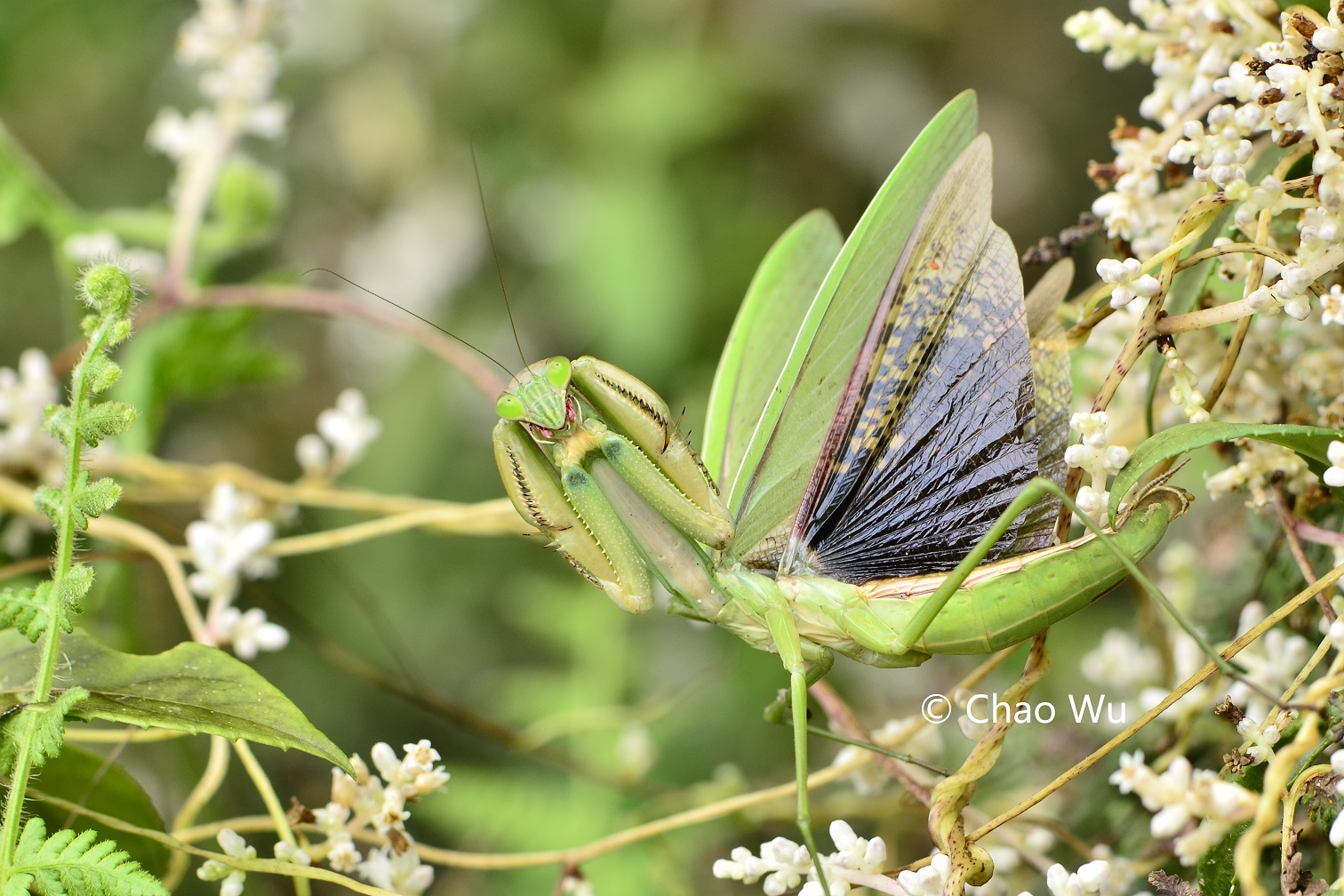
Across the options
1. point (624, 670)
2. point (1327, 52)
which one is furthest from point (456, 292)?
point (1327, 52)

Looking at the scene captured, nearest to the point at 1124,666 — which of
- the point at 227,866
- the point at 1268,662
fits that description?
the point at 1268,662

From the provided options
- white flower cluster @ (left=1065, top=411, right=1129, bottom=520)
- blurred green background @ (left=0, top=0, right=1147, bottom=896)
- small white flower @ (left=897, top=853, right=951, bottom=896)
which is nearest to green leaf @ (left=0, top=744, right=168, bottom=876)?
small white flower @ (left=897, top=853, right=951, bottom=896)

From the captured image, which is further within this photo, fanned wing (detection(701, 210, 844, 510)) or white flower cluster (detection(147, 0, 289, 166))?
white flower cluster (detection(147, 0, 289, 166))

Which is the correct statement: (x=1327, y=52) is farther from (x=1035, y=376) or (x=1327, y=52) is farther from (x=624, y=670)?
(x=624, y=670)

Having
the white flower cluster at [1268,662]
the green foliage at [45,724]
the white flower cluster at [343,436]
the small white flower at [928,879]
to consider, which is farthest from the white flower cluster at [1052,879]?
the white flower cluster at [343,436]

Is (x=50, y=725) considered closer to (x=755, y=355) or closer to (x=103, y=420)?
(x=103, y=420)

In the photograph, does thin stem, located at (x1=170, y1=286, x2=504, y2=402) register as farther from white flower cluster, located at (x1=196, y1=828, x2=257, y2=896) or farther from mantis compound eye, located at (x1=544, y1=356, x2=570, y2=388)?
white flower cluster, located at (x1=196, y1=828, x2=257, y2=896)

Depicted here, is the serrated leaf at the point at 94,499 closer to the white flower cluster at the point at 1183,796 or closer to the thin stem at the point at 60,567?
the thin stem at the point at 60,567
